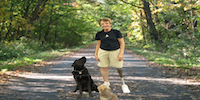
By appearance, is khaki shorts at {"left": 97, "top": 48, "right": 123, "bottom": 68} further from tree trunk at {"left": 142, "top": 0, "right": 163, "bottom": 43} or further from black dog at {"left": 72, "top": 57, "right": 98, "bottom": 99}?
tree trunk at {"left": 142, "top": 0, "right": 163, "bottom": 43}

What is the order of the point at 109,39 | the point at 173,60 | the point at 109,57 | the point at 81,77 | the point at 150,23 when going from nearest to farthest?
the point at 81,77 → the point at 109,39 → the point at 109,57 → the point at 173,60 → the point at 150,23

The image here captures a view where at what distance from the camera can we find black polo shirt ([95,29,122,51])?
3670 mm

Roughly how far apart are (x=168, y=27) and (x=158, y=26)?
109cm

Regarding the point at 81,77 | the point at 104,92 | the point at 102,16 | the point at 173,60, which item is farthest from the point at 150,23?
the point at 104,92

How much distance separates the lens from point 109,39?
12.1 ft

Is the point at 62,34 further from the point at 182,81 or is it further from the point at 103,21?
the point at 103,21

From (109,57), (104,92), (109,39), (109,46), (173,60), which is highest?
(109,39)

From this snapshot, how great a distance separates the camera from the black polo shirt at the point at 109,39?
3.67 metres

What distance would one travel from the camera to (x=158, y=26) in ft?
76.2

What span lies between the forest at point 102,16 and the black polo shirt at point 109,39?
395 inches

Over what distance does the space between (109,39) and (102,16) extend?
1989cm

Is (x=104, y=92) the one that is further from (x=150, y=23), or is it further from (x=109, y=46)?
(x=150, y=23)

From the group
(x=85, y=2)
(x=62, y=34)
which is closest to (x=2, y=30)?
(x=62, y=34)

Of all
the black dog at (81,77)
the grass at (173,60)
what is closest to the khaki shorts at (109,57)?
the black dog at (81,77)
